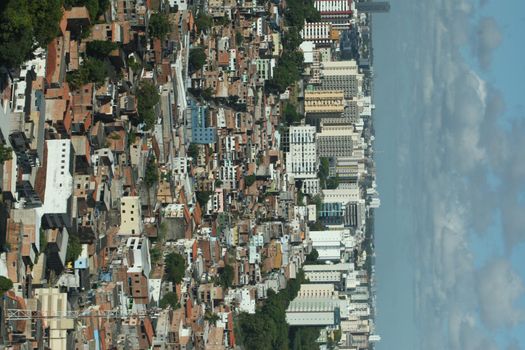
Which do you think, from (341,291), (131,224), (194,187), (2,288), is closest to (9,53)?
(2,288)

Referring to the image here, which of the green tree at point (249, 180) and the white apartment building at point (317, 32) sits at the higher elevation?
the white apartment building at point (317, 32)

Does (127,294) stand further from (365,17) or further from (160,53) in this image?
(365,17)

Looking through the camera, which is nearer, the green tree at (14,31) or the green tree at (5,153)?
the green tree at (5,153)

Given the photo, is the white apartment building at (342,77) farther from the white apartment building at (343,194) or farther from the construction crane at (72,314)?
the construction crane at (72,314)

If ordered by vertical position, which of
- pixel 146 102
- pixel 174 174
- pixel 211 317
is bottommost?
pixel 211 317

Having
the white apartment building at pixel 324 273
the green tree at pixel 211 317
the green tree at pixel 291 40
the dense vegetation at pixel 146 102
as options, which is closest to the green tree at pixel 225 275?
the green tree at pixel 211 317

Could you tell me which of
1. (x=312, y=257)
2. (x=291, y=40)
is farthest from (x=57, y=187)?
(x=312, y=257)

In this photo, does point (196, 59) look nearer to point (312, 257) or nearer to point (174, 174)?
point (174, 174)

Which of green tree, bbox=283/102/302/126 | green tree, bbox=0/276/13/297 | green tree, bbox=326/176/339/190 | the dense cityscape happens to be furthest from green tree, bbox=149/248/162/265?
green tree, bbox=326/176/339/190
